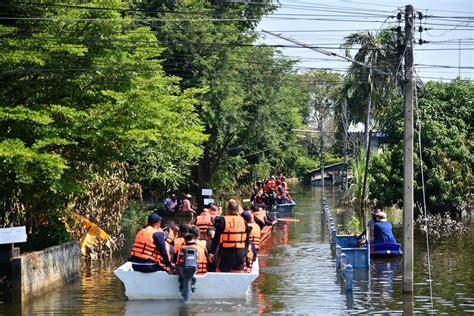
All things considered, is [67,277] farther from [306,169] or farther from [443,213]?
[306,169]

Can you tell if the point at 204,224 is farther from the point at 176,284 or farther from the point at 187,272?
the point at 187,272

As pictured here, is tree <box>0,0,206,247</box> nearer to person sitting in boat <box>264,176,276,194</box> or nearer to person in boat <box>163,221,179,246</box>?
person in boat <box>163,221,179,246</box>

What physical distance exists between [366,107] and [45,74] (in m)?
44.4

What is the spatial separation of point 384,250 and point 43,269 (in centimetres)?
1010

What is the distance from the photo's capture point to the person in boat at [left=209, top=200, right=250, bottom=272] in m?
20.2

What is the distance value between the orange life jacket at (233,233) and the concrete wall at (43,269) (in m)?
4.58

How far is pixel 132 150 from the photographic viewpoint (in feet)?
82.3

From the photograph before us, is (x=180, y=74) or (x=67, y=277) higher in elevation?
(x=180, y=74)

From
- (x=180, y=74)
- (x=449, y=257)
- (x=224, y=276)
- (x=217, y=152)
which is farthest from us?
(x=217, y=152)

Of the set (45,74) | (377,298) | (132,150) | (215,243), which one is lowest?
(377,298)

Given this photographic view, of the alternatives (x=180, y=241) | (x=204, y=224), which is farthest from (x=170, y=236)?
(x=204, y=224)

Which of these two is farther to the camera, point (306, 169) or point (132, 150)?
point (306, 169)

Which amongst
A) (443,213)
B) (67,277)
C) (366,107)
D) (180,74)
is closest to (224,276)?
(67,277)

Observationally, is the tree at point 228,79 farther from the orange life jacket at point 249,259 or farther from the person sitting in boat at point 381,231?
the orange life jacket at point 249,259
